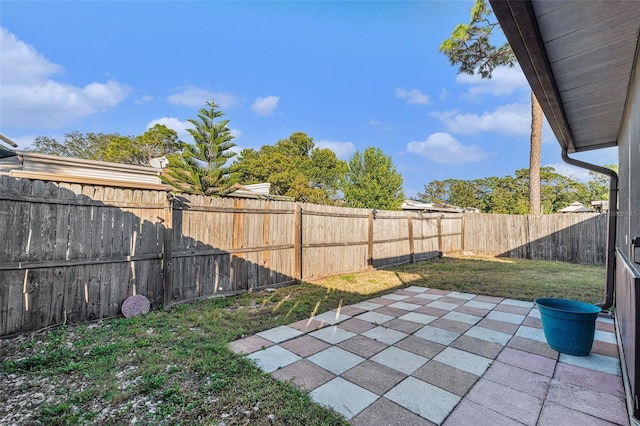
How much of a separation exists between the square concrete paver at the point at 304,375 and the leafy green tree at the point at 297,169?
63.8 feet

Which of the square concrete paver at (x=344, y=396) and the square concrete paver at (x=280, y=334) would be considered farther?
the square concrete paver at (x=280, y=334)

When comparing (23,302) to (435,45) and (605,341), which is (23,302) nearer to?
(605,341)

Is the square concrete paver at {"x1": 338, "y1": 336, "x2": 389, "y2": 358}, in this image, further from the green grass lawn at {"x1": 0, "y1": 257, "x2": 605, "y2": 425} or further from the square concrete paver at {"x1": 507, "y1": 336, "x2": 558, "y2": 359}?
the square concrete paver at {"x1": 507, "y1": 336, "x2": 558, "y2": 359}

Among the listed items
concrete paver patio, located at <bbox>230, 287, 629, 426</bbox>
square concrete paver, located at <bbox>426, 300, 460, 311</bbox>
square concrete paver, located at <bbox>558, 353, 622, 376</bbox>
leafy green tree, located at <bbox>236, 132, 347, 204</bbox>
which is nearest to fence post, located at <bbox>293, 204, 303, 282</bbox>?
concrete paver patio, located at <bbox>230, 287, 629, 426</bbox>

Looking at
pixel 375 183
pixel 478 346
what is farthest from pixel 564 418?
pixel 375 183

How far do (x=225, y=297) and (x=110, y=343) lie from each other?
1.72 metres

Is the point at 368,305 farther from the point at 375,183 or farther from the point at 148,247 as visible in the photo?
the point at 375,183

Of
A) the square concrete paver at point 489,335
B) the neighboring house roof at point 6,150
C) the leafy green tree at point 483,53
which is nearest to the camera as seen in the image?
the square concrete paver at point 489,335

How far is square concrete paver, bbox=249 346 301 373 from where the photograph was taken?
220cm

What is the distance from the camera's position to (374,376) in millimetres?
2061

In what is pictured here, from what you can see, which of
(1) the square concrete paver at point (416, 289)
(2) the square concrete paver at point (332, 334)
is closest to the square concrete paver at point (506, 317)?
(1) the square concrete paver at point (416, 289)

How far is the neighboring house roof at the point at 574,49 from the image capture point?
118 cm

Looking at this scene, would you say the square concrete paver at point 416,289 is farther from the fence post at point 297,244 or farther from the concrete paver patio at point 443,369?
the fence post at point 297,244

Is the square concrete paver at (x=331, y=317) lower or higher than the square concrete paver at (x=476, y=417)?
lower
